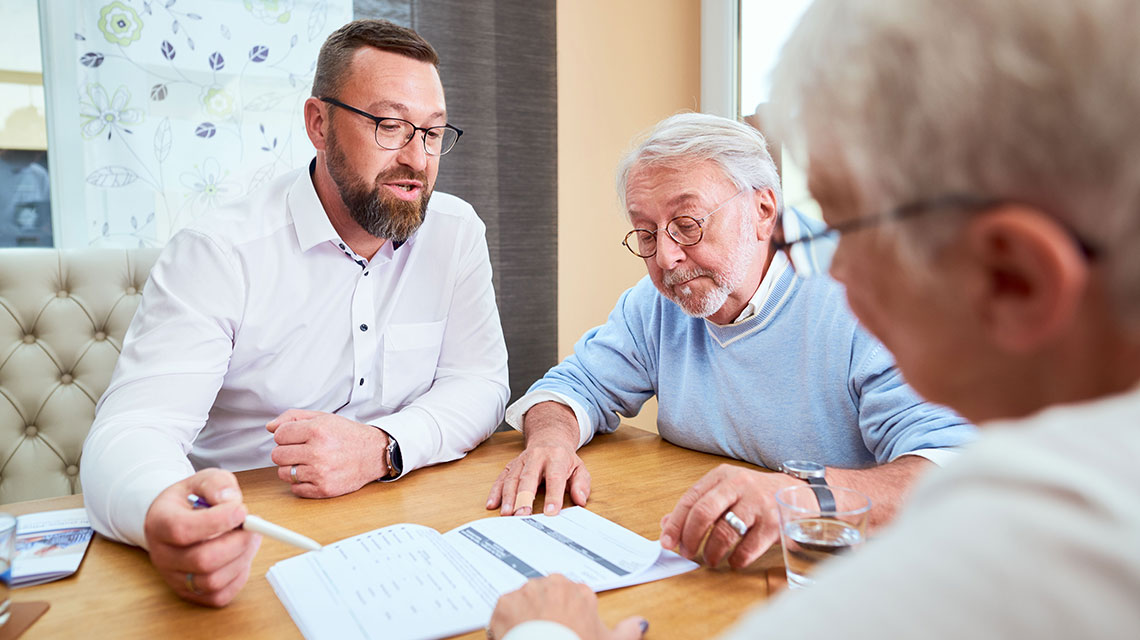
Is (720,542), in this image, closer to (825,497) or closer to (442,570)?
(825,497)

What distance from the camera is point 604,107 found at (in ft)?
8.95

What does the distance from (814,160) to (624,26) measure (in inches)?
94.9

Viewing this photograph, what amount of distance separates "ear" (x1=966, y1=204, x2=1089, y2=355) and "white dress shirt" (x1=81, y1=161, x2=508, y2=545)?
1048 mm

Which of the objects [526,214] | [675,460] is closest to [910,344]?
[675,460]

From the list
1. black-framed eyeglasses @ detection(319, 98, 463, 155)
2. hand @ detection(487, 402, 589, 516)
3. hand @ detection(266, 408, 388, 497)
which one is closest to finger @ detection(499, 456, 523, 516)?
hand @ detection(487, 402, 589, 516)

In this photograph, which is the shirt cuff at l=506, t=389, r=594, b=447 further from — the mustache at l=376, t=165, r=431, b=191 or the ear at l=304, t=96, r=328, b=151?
the ear at l=304, t=96, r=328, b=151

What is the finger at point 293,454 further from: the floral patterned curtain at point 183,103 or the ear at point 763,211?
the floral patterned curtain at point 183,103

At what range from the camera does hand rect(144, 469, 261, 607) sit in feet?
2.63

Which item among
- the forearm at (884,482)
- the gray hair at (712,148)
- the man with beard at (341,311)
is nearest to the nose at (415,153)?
the man with beard at (341,311)

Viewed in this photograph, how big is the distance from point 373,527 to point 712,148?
3.08 feet

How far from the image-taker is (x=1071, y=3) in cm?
35

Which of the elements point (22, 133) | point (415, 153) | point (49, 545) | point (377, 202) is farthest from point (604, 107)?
point (49, 545)

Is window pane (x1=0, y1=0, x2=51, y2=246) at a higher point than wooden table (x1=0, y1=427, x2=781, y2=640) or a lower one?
higher

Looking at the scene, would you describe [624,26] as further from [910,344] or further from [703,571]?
[910,344]
